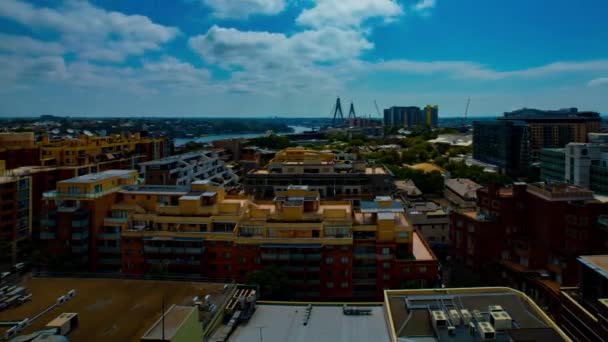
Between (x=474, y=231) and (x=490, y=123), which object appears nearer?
(x=474, y=231)

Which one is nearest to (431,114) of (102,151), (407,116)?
(407,116)

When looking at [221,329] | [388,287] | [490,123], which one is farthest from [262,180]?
[490,123]

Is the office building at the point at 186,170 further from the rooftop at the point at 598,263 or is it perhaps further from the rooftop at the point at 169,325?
the rooftop at the point at 598,263

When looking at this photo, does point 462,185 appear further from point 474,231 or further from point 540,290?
point 540,290

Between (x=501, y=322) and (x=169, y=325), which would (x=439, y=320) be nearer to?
(x=501, y=322)

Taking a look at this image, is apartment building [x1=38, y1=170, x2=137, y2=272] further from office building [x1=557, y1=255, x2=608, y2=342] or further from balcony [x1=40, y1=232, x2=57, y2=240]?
office building [x1=557, y1=255, x2=608, y2=342]

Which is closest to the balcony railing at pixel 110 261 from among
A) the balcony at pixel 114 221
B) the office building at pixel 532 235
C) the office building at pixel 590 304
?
the balcony at pixel 114 221
